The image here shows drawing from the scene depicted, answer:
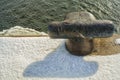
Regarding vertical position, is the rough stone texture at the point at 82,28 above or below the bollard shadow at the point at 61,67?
above

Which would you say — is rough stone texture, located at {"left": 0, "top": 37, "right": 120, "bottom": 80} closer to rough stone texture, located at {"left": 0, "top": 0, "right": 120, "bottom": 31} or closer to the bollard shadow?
the bollard shadow

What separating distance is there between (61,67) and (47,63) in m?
0.18

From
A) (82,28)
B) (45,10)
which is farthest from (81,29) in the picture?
(45,10)

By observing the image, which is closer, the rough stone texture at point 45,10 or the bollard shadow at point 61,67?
the bollard shadow at point 61,67

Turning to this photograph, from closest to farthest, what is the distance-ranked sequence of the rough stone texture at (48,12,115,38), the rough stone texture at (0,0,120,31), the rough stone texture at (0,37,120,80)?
the rough stone texture at (48,12,115,38), the rough stone texture at (0,37,120,80), the rough stone texture at (0,0,120,31)

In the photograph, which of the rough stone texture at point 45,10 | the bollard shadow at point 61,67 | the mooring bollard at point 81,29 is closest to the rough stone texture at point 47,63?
the bollard shadow at point 61,67

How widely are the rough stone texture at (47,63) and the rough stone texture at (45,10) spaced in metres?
Result: 3.08

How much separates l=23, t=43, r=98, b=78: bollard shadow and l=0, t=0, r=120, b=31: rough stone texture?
10.9 ft

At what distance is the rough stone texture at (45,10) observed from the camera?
7.18m

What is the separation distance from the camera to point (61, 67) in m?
3.45

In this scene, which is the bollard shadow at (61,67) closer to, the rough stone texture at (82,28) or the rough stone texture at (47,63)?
the rough stone texture at (47,63)

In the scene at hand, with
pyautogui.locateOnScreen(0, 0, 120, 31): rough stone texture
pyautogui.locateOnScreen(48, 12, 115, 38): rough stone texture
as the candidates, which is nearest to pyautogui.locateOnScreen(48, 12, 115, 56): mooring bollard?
pyautogui.locateOnScreen(48, 12, 115, 38): rough stone texture

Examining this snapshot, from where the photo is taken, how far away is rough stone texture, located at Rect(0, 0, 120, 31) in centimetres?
718

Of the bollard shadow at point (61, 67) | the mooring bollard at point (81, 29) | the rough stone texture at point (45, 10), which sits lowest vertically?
the rough stone texture at point (45, 10)
